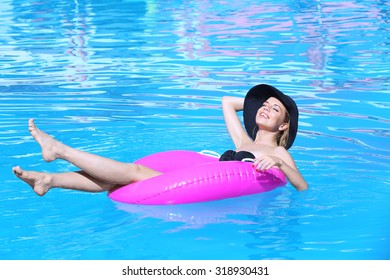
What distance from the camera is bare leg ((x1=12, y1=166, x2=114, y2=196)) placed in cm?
499

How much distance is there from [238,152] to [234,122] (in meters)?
0.48

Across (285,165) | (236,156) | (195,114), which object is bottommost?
(195,114)

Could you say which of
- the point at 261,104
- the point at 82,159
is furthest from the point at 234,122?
the point at 82,159

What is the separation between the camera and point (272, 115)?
5.76 m

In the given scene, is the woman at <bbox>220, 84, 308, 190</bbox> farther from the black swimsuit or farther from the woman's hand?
the woman's hand

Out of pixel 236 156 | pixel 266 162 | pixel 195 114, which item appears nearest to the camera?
pixel 266 162

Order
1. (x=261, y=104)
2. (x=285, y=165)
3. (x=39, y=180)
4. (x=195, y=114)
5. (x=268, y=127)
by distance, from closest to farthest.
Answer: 1. (x=39, y=180)
2. (x=285, y=165)
3. (x=268, y=127)
4. (x=261, y=104)
5. (x=195, y=114)

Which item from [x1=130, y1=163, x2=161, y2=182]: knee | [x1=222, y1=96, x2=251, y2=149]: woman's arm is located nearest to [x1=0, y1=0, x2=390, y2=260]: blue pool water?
[x1=130, y1=163, x2=161, y2=182]: knee

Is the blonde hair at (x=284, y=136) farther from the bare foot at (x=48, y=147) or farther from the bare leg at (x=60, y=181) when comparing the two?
the bare foot at (x=48, y=147)

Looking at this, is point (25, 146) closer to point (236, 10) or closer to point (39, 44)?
→ point (39, 44)

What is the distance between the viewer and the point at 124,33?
12812 millimetres

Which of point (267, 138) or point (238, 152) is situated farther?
point (267, 138)

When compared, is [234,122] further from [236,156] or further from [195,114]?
[195,114]
